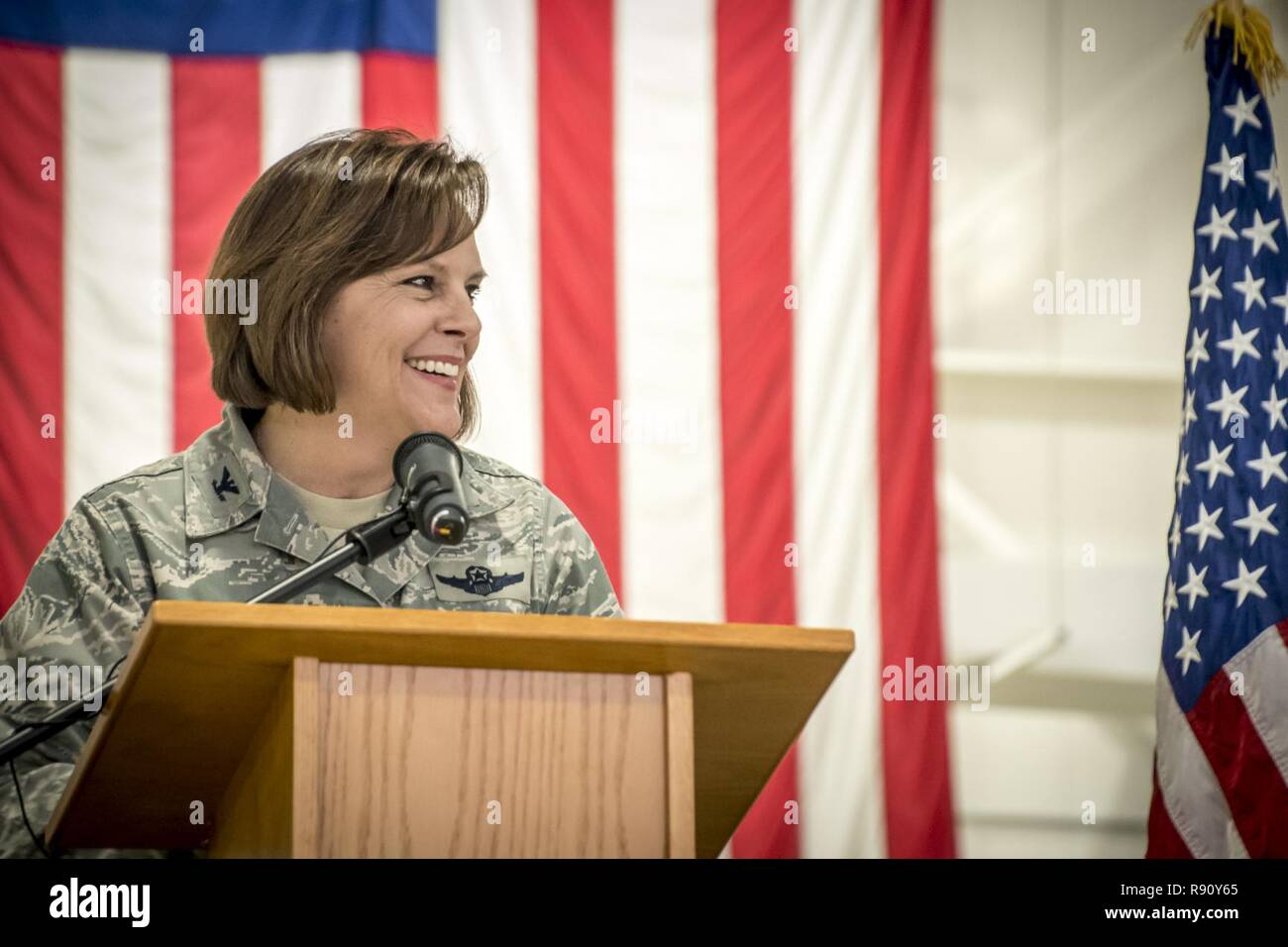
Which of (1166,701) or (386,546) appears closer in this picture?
(386,546)

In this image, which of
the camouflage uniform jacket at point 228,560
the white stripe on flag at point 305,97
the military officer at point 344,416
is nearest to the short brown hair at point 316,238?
the military officer at point 344,416

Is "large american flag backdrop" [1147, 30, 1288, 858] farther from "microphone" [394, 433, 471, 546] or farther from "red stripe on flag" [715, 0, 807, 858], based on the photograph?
"microphone" [394, 433, 471, 546]

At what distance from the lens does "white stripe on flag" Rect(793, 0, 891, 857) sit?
3543 mm

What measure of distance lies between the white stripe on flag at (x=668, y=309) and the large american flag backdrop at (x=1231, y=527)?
3.25ft

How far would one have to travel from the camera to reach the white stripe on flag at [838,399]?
354 cm

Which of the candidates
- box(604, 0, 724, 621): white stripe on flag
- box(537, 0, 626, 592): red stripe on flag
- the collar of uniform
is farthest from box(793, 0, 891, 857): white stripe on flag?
the collar of uniform

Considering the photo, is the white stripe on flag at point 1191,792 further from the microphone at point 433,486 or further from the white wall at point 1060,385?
the microphone at point 433,486

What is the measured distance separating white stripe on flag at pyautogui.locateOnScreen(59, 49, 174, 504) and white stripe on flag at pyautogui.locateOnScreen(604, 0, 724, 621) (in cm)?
99

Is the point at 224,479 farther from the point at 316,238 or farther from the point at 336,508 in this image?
the point at 316,238

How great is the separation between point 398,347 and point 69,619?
62 cm

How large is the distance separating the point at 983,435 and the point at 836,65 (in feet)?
3.04

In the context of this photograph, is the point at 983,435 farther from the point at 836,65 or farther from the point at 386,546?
the point at 386,546

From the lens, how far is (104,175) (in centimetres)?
357
